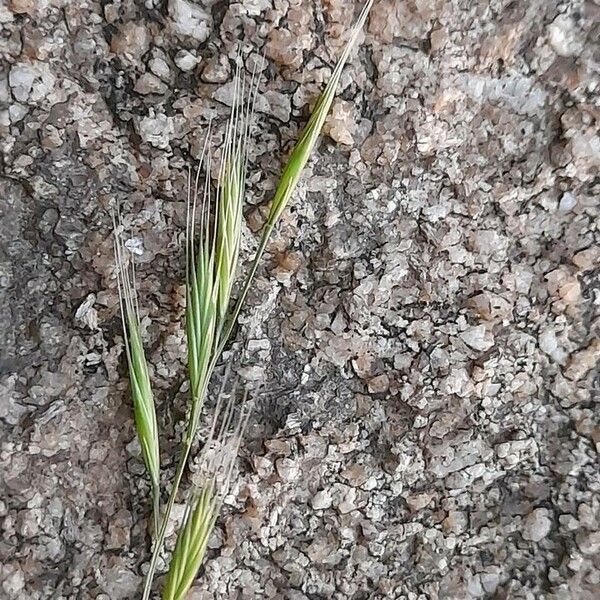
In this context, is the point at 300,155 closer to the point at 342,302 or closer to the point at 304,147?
the point at 304,147

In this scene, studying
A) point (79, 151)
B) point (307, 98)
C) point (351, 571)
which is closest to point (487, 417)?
point (351, 571)

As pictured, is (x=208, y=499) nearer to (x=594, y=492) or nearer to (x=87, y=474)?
(x=87, y=474)

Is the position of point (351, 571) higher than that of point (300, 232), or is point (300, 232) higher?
point (300, 232)

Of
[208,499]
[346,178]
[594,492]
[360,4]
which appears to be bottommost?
[208,499]

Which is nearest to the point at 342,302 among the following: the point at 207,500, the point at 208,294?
the point at 208,294

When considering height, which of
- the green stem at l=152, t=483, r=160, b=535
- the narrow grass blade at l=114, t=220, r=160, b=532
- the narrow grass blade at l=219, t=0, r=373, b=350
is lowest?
the green stem at l=152, t=483, r=160, b=535

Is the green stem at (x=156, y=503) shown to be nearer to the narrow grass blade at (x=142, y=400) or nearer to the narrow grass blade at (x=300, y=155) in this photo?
the narrow grass blade at (x=142, y=400)

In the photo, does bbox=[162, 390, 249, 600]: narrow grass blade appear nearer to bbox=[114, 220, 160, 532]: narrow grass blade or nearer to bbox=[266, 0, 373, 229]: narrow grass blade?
bbox=[114, 220, 160, 532]: narrow grass blade

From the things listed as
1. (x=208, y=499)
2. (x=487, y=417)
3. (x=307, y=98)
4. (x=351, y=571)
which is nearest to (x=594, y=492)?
(x=487, y=417)

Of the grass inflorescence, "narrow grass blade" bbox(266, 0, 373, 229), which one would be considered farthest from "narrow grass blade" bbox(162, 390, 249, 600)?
"narrow grass blade" bbox(266, 0, 373, 229)
